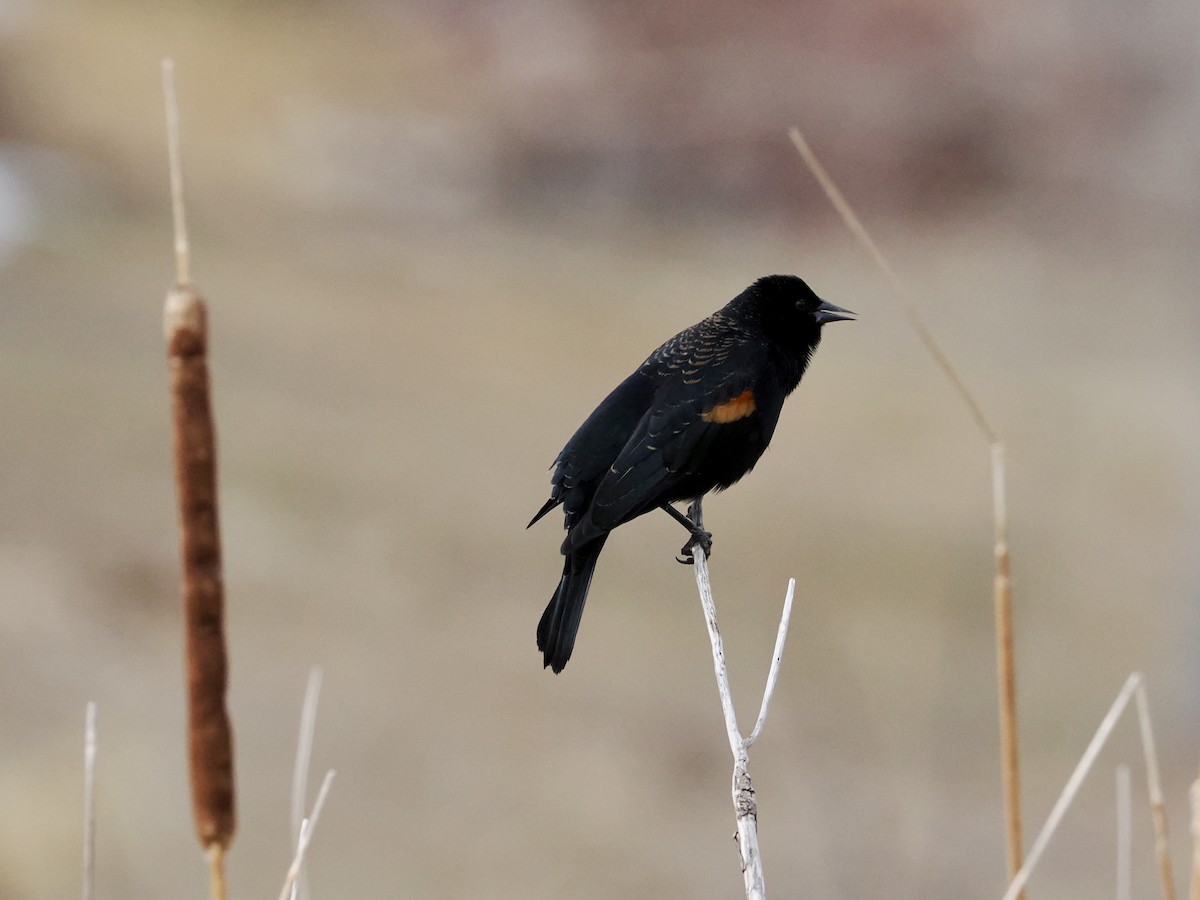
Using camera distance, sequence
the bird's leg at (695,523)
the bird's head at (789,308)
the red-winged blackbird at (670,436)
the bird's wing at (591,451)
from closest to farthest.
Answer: the red-winged blackbird at (670,436) → the bird's wing at (591,451) → the bird's leg at (695,523) → the bird's head at (789,308)

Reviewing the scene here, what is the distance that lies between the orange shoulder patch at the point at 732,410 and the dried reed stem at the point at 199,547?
126cm

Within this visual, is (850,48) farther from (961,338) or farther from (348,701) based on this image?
(348,701)

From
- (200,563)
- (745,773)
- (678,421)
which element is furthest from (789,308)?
(200,563)

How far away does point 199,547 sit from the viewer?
1.00 metres

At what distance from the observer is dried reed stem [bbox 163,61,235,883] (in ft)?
3.21

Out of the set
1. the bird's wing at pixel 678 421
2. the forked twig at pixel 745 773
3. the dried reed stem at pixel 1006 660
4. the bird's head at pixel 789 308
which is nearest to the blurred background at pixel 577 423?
the bird's head at pixel 789 308

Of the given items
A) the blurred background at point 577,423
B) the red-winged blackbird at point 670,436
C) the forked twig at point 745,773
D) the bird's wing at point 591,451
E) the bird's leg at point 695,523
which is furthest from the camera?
the blurred background at point 577,423

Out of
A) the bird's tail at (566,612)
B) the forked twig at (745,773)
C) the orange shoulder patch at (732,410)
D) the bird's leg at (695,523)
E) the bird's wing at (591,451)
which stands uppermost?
the orange shoulder patch at (732,410)

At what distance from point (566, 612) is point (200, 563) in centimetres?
99

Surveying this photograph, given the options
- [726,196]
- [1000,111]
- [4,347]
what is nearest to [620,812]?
[4,347]

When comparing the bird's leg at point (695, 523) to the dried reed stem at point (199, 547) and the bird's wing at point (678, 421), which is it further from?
the dried reed stem at point (199, 547)

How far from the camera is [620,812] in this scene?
6.34 m

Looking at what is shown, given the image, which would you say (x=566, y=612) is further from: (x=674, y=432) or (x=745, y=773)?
(x=745, y=773)

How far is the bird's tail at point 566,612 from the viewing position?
1.86 meters
